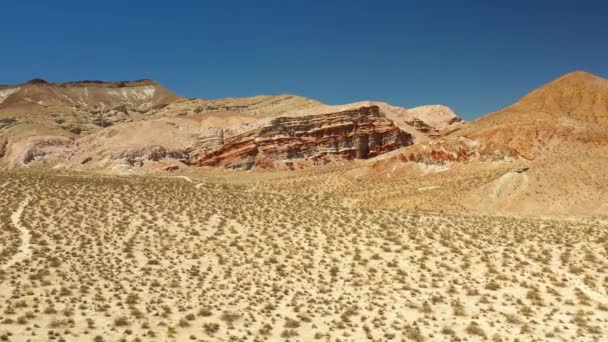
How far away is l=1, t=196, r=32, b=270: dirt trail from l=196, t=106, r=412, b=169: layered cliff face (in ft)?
129

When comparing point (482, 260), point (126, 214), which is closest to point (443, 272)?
point (482, 260)

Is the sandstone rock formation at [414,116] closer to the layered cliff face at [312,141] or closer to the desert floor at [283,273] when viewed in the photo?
the layered cliff face at [312,141]

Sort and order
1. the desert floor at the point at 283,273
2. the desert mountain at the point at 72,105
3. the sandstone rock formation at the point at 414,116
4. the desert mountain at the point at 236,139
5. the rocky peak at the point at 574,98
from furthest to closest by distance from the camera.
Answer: the desert mountain at the point at 72,105 < the sandstone rock formation at the point at 414,116 < the desert mountain at the point at 236,139 < the rocky peak at the point at 574,98 < the desert floor at the point at 283,273

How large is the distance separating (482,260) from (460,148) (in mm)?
29813

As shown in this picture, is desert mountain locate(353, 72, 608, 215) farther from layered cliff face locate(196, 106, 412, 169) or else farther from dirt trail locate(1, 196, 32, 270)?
dirt trail locate(1, 196, 32, 270)

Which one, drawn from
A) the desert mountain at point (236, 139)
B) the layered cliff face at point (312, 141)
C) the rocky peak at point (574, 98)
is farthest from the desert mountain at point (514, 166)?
the desert mountain at point (236, 139)

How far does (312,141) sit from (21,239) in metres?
46.6

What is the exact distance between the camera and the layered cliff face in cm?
6719

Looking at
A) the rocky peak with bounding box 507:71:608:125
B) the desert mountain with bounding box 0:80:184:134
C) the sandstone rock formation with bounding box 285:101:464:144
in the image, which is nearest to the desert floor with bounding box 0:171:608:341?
the rocky peak with bounding box 507:71:608:125

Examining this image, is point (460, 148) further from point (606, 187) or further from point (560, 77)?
point (560, 77)

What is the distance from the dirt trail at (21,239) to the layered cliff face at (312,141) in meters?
39.4

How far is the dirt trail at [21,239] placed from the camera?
820 inches

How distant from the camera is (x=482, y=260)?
23.4 metres

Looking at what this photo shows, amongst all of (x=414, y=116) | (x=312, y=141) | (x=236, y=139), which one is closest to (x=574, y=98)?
(x=414, y=116)
